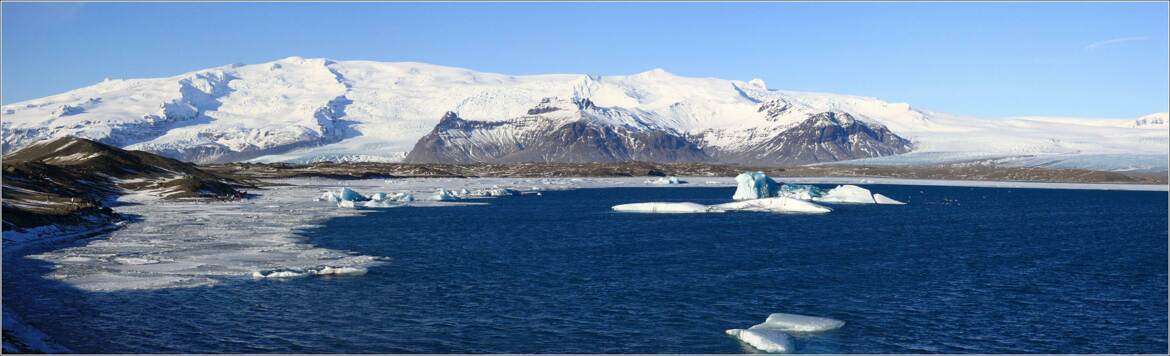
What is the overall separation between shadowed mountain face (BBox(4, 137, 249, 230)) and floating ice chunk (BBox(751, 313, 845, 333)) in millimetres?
43156

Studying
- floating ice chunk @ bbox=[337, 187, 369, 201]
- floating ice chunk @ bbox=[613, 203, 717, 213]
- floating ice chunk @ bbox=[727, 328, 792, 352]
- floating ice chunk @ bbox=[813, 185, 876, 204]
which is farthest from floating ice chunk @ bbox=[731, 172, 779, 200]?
floating ice chunk @ bbox=[727, 328, 792, 352]

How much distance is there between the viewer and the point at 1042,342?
31.0 m

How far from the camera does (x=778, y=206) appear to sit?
96375mm

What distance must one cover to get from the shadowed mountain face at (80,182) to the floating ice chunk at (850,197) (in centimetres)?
6713

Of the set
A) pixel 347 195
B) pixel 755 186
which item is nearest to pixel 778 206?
pixel 755 186

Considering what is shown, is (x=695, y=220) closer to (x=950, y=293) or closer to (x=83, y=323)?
(x=950, y=293)

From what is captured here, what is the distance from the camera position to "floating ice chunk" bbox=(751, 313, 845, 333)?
3170 cm

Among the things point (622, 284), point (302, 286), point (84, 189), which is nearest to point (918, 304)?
point (622, 284)

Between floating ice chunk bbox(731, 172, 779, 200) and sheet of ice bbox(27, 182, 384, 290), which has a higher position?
floating ice chunk bbox(731, 172, 779, 200)

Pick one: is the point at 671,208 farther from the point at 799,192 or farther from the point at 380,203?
the point at 380,203

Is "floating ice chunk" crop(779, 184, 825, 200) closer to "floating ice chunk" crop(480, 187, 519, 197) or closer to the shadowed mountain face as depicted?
"floating ice chunk" crop(480, 187, 519, 197)

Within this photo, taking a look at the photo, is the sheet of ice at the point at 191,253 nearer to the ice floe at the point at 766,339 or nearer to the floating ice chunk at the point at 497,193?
the ice floe at the point at 766,339

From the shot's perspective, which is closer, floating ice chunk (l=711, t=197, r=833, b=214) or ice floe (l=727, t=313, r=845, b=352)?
ice floe (l=727, t=313, r=845, b=352)

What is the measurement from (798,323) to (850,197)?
85743mm
